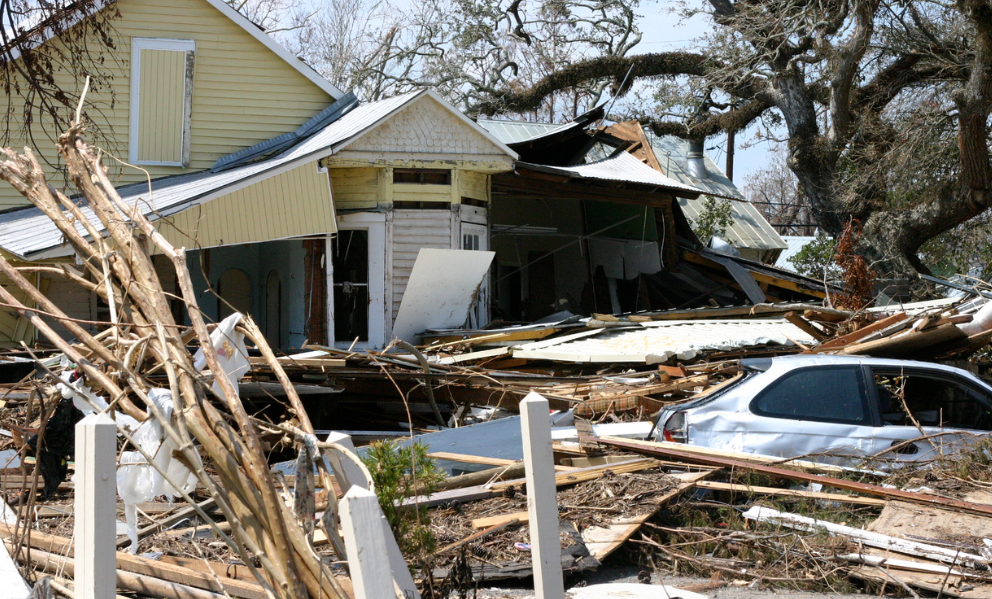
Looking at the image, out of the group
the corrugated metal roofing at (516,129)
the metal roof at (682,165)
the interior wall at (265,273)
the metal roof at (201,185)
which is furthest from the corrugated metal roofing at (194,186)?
the metal roof at (682,165)

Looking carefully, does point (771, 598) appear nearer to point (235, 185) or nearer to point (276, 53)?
point (235, 185)

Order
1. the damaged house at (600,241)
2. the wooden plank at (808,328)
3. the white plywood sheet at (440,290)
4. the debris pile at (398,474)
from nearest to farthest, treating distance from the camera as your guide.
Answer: the debris pile at (398,474)
the wooden plank at (808,328)
the white plywood sheet at (440,290)
the damaged house at (600,241)

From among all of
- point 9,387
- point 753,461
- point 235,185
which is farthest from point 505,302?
point 753,461

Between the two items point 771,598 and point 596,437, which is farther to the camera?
point 596,437

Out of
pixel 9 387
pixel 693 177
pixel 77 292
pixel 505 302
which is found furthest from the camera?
pixel 693 177

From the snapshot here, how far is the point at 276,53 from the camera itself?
1548 cm

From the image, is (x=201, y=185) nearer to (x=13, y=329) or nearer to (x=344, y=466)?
(x=13, y=329)

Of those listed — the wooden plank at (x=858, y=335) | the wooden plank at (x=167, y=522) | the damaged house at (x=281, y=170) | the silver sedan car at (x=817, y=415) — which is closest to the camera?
the wooden plank at (x=167, y=522)

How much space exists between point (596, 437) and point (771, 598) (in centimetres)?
255

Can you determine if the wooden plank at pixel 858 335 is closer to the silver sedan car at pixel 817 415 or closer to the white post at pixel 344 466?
the silver sedan car at pixel 817 415

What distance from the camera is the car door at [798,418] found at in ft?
23.1

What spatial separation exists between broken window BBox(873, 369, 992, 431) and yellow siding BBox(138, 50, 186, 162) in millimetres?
11969

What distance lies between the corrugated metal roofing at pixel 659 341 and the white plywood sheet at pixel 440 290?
7.28 feet

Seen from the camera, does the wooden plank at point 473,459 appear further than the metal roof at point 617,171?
No
